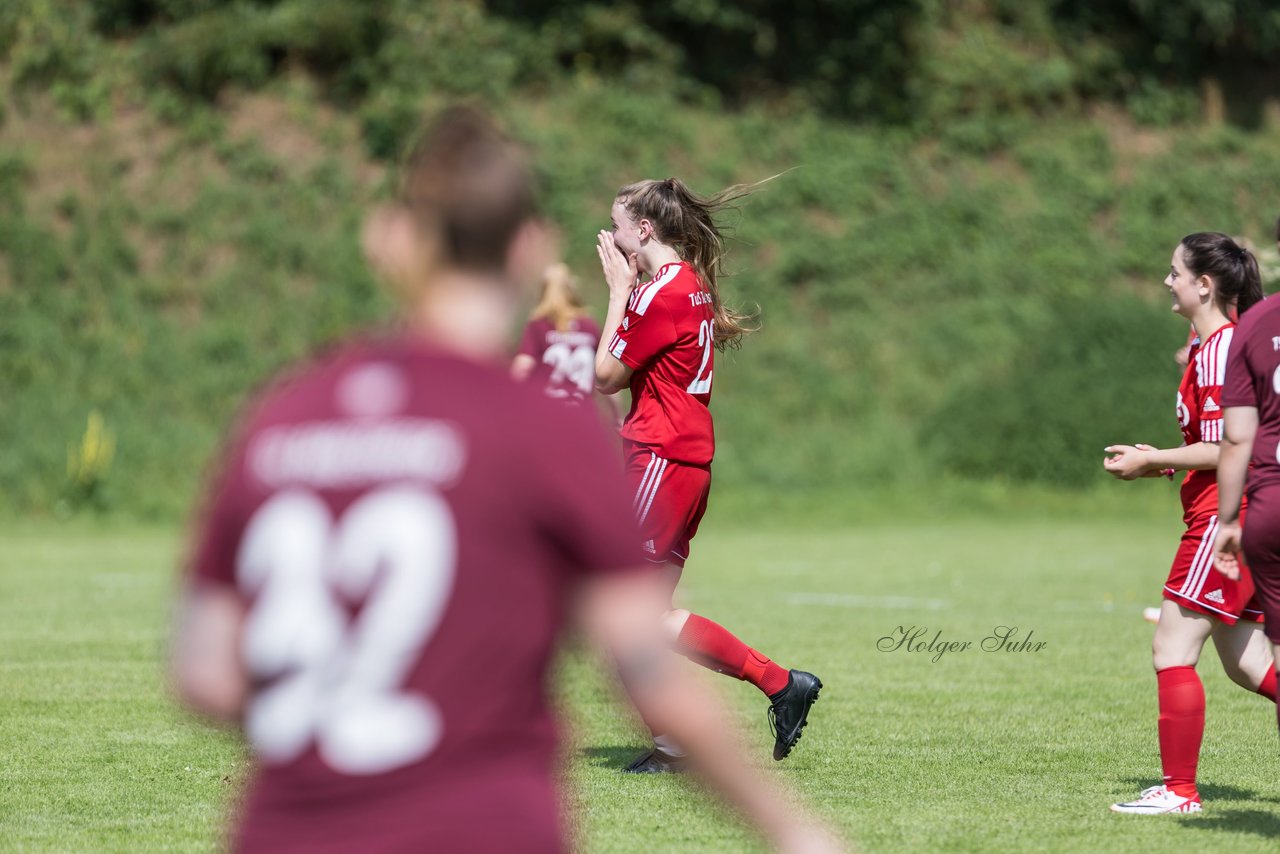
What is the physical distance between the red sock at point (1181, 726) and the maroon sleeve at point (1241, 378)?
132cm

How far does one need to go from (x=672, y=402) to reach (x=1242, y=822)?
253 cm

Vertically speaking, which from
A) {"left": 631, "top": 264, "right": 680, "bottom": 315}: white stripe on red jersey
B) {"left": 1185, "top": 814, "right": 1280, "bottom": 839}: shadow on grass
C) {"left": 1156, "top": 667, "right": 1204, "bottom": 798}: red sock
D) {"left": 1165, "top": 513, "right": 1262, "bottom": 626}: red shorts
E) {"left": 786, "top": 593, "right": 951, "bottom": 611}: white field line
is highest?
{"left": 631, "top": 264, "right": 680, "bottom": 315}: white stripe on red jersey

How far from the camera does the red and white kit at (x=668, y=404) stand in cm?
609

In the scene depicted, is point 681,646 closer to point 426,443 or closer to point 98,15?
point 426,443

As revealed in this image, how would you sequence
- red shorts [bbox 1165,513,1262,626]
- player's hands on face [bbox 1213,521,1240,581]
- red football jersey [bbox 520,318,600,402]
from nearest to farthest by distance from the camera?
1. player's hands on face [bbox 1213,521,1240,581]
2. red shorts [bbox 1165,513,1262,626]
3. red football jersey [bbox 520,318,600,402]

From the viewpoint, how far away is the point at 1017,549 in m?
16.2

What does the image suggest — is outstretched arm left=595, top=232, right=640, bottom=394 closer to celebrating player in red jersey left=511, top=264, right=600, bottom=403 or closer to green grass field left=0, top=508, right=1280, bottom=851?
green grass field left=0, top=508, right=1280, bottom=851

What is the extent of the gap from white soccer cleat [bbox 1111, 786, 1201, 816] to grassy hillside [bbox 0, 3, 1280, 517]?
16997 millimetres

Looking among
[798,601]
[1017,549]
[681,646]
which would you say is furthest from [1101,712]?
[1017,549]

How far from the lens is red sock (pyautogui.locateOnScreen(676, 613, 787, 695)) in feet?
20.2

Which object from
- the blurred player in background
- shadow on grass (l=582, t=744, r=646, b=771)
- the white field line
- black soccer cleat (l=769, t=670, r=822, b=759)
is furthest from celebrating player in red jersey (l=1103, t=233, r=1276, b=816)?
the white field line

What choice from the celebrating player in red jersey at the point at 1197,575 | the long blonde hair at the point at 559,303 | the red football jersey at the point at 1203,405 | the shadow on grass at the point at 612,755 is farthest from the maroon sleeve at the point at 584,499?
the long blonde hair at the point at 559,303

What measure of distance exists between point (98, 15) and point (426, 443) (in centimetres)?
2769

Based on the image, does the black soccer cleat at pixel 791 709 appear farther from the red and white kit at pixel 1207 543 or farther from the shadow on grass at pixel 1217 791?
the red and white kit at pixel 1207 543
